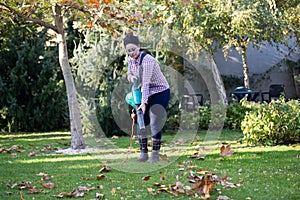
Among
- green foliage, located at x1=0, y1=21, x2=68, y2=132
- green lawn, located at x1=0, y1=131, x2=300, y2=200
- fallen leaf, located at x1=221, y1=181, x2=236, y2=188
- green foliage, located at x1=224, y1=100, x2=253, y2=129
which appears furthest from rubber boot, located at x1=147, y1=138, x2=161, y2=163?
green foliage, located at x1=0, y1=21, x2=68, y2=132

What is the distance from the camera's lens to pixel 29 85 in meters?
11.4

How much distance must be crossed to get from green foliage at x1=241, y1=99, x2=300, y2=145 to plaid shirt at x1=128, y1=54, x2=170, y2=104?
197 centimetres

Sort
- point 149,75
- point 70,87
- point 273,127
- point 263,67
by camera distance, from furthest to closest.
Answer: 1. point 263,67
2. point 70,87
3. point 273,127
4. point 149,75

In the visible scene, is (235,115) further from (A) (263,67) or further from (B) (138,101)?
(A) (263,67)

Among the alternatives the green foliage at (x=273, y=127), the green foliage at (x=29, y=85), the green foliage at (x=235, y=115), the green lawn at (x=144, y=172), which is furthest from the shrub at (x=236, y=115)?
the green foliage at (x=29, y=85)

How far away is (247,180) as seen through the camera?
14.1ft

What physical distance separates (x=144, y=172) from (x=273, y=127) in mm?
2625

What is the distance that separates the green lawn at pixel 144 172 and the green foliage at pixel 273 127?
255 millimetres

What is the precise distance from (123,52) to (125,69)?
1.09 ft

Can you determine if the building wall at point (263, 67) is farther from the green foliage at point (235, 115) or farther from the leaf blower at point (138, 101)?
the leaf blower at point (138, 101)

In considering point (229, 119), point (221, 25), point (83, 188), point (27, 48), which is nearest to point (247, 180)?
point (83, 188)

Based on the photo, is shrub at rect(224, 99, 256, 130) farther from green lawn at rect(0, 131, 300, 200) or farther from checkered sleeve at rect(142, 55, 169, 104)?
checkered sleeve at rect(142, 55, 169, 104)

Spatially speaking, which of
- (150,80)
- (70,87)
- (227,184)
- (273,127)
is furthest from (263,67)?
(227,184)

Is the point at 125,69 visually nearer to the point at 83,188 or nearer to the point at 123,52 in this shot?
the point at 123,52
